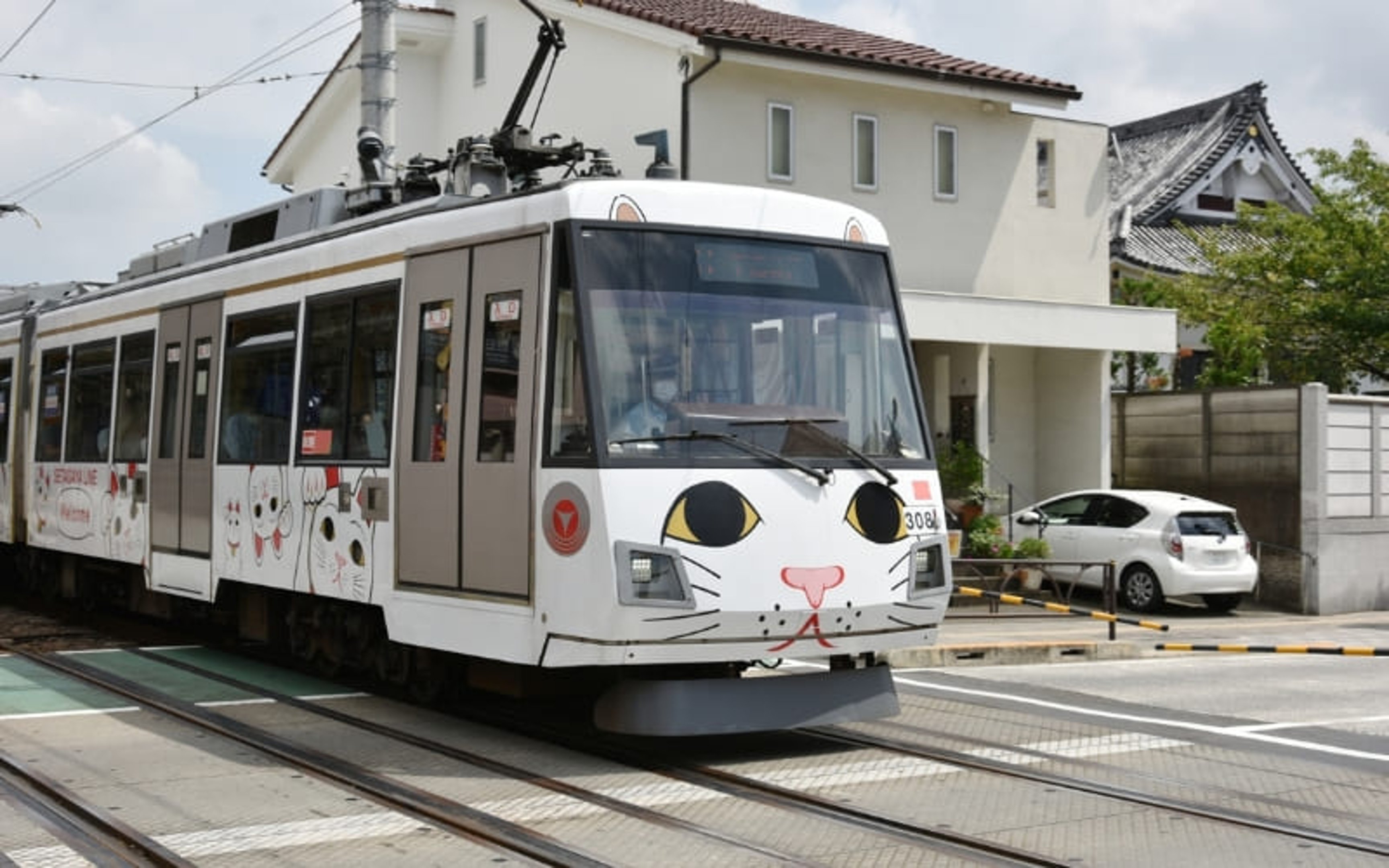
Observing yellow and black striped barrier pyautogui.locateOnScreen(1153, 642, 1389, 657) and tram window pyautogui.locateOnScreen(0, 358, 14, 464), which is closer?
yellow and black striped barrier pyautogui.locateOnScreen(1153, 642, 1389, 657)

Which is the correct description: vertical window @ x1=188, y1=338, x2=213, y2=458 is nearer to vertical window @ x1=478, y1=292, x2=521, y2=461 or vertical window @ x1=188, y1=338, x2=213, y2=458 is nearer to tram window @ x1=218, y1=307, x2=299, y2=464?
tram window @ x1=218, y1=307, x2=299, y2=464

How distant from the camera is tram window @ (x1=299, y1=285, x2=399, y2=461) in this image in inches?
439

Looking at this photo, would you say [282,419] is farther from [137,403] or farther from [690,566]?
[690,566]

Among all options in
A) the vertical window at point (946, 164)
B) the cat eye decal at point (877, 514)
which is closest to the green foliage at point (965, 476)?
the vertical window at point (946, 164)

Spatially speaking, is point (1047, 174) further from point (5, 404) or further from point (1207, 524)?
A: point (5, 404)

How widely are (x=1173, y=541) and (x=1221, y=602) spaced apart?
150 cm

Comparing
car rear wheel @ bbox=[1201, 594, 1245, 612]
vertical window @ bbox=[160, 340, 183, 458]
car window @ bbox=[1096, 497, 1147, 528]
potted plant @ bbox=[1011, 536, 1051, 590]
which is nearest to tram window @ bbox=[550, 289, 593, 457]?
vertical window @ bbox=[160, 340, 183, 458]

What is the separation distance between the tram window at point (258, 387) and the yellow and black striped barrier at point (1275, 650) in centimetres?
993

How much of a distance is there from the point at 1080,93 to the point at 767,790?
779 inches

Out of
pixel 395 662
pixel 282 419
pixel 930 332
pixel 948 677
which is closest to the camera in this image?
pixel 395 662

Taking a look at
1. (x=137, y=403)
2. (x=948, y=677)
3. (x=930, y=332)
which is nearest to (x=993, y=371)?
(x=930, y=332)

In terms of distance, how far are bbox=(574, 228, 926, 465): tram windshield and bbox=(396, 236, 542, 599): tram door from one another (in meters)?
0.55

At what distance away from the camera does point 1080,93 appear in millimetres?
26469

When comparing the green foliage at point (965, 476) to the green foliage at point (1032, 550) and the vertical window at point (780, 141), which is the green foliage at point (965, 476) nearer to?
the green foliage at point (1032, 550)
